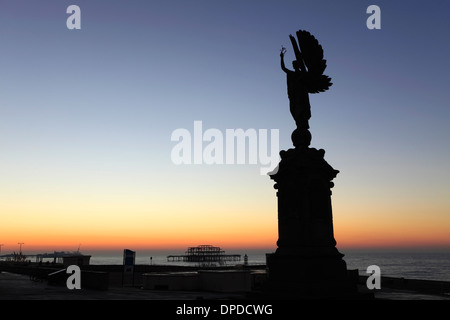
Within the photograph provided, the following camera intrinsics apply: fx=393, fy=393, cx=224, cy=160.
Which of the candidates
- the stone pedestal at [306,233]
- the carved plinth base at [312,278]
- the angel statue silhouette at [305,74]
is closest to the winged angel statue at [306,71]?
the angel statue silhouette at [305,74]

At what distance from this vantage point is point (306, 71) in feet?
64.6

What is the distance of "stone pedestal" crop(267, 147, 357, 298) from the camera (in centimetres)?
1572

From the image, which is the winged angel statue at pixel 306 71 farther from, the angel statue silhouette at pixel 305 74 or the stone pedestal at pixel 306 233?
the stone pedestal at pixel 306 233

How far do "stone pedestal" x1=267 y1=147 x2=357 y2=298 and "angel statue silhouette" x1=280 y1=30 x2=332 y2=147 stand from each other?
102 inches

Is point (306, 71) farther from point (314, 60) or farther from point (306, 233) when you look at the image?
point (306, 233)

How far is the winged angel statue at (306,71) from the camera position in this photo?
19.3 metres

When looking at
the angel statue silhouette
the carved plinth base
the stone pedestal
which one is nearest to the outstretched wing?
the angel statue silhouette

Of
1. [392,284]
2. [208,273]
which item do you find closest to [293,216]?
[208,273]

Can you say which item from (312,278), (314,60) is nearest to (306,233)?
(312,278)

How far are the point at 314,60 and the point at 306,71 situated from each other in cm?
69

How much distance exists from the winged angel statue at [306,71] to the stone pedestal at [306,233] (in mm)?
3219
